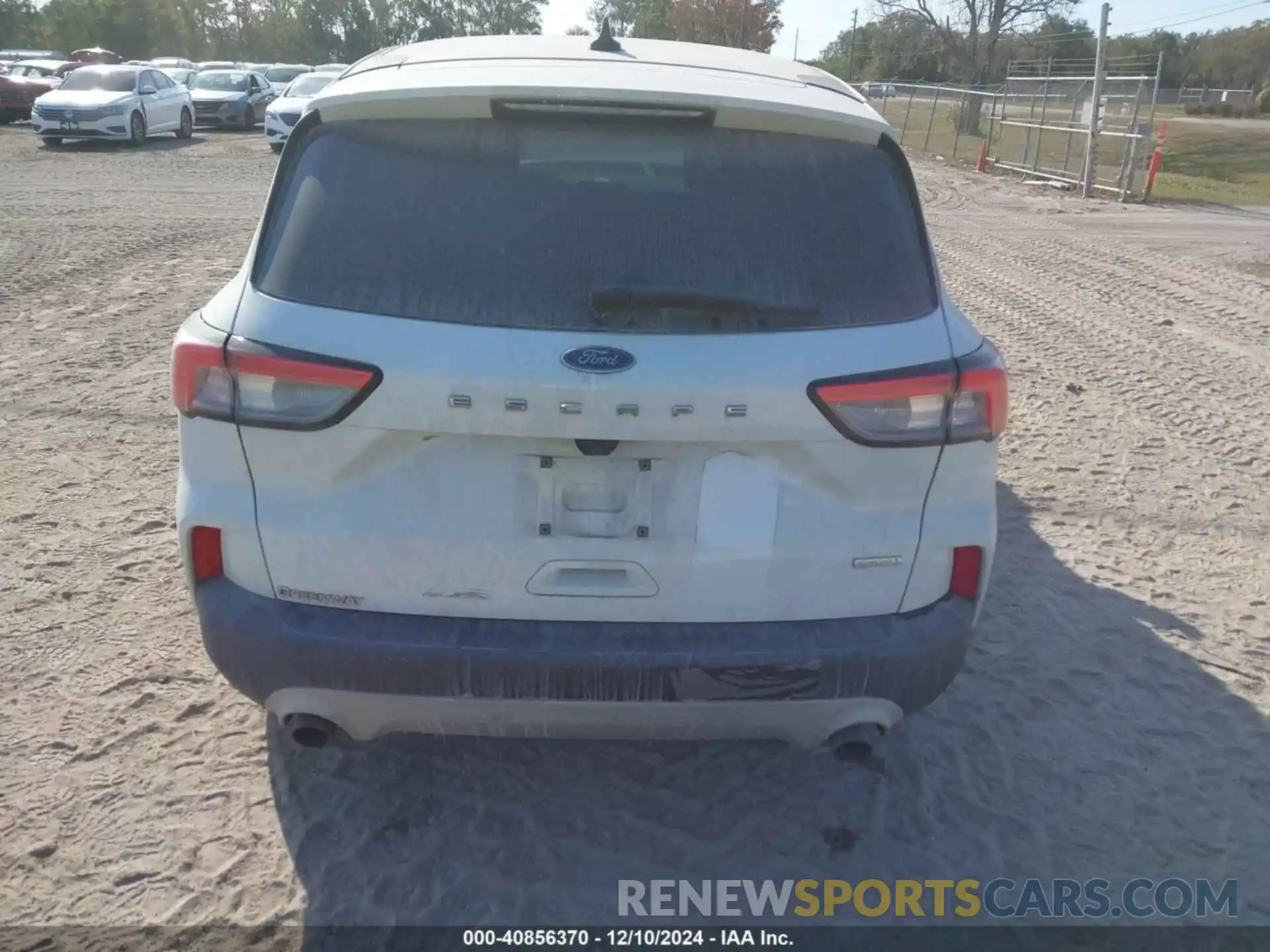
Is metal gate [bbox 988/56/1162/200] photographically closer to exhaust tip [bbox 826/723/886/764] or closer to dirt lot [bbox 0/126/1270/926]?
dirt lot [bbox 0/126/1270/926]

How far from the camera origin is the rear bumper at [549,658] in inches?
99.6

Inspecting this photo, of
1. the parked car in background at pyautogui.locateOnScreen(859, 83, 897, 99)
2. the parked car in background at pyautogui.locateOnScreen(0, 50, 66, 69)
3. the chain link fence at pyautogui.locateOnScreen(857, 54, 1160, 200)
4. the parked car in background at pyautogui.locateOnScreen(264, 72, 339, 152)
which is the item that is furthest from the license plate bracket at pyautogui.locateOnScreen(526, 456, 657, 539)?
the parked car in background at pyautogui.locateOnScreen(0, 50, 66, 69)

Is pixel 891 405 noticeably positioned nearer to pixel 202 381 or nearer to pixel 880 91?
pixel 202 381

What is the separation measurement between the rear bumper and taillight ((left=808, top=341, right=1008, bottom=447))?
48 centimetres

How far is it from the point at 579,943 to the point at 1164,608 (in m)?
2.98

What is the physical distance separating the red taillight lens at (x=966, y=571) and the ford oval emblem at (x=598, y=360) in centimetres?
100

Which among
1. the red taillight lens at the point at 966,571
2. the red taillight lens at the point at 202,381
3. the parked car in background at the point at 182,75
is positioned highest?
the parked car in background at the point at 182,75

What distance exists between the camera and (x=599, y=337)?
2463mm

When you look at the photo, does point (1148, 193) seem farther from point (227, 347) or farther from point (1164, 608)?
point (227, 347)

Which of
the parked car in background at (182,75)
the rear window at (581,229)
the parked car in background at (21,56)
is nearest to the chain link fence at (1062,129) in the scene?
the rear window at (581,229)

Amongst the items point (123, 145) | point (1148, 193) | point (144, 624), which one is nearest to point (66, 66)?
point (123, 145)

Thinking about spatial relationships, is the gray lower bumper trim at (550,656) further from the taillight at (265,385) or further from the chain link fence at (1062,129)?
the chain link fence at (1062,129)

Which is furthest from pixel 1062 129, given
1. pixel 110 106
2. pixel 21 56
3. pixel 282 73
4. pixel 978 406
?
pixel 21 56

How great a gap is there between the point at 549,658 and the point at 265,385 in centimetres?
92
